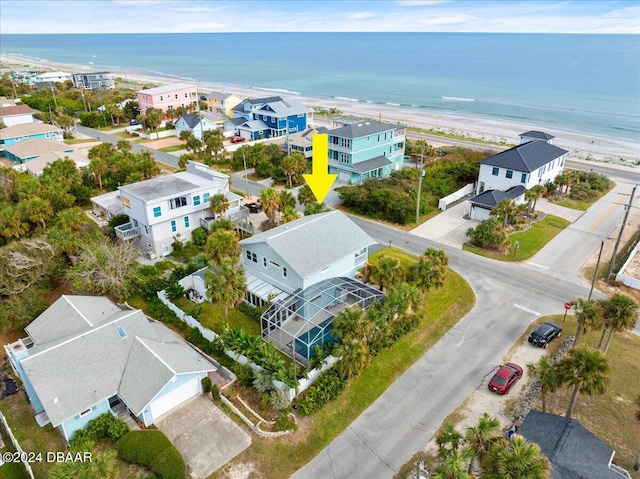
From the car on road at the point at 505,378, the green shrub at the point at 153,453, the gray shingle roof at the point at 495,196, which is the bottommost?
the green shrub at the point at 153,453

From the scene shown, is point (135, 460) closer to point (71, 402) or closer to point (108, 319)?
point (71, 402)

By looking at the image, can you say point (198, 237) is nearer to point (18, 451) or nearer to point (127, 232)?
point (127, 232)

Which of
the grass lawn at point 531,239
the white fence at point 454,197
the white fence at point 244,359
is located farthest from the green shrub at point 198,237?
the white fence at point 454,197

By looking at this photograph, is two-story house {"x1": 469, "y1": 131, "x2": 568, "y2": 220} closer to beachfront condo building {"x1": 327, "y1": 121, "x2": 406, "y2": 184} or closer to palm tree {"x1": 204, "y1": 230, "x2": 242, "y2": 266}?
beachfront condo building {"x1": 327, "y1": 121, "x2": 406, "y2": 184}

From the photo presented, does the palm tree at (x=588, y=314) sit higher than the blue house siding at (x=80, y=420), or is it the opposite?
the palm tree at (x=588, y=314)

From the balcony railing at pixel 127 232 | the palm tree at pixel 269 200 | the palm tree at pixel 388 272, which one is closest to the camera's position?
the palm tree at pixel 388 272

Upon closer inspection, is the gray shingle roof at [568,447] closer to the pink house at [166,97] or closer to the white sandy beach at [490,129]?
the white sandy beach at [490,129]

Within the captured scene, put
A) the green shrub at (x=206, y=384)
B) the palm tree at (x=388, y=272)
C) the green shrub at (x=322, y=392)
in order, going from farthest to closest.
Result: 1. the palm tree at (x=388, y=272)
2. the green shrub at (x=206, y=384)
3. the green shrub at (x=322, y=392)
